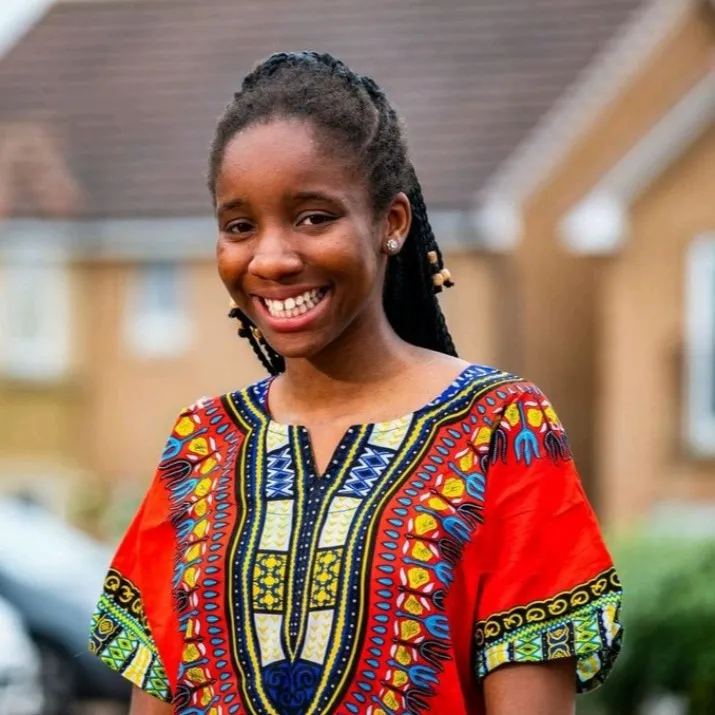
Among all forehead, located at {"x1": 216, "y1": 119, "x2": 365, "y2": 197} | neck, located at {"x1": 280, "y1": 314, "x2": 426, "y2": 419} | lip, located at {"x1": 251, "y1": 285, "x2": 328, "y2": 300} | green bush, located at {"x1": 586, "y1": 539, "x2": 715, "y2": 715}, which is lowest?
green bush, located at {"x1": 586, "y1": 539, "x2": 715, "y2": 715}

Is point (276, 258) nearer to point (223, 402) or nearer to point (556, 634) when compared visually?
point (223, 402)

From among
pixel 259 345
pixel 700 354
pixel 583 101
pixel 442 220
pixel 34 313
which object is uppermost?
pixel 583 101

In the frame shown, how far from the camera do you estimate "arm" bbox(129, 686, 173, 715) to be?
8.77ft

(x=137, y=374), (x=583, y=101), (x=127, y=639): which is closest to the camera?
(x=127, y=639)

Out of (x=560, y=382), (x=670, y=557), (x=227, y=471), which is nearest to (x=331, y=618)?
(x=227, y=471)

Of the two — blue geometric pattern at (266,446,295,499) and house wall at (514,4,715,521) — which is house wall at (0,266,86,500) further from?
blue geometric pattern at (266,446,295,499)

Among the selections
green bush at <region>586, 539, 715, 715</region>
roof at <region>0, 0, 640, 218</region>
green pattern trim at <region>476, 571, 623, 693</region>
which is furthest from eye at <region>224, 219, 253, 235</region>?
roof at <region>0, 0, 640, 218</region>

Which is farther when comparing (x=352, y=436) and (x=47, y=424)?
(x=47, y=424)

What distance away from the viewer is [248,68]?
75.1 ft

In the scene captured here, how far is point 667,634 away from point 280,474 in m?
6.14

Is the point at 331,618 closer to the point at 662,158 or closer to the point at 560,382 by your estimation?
the point at 662,158

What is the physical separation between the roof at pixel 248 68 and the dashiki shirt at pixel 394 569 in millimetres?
18061

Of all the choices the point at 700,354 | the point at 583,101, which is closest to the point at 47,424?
the point at 583,101

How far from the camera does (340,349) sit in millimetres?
2637
